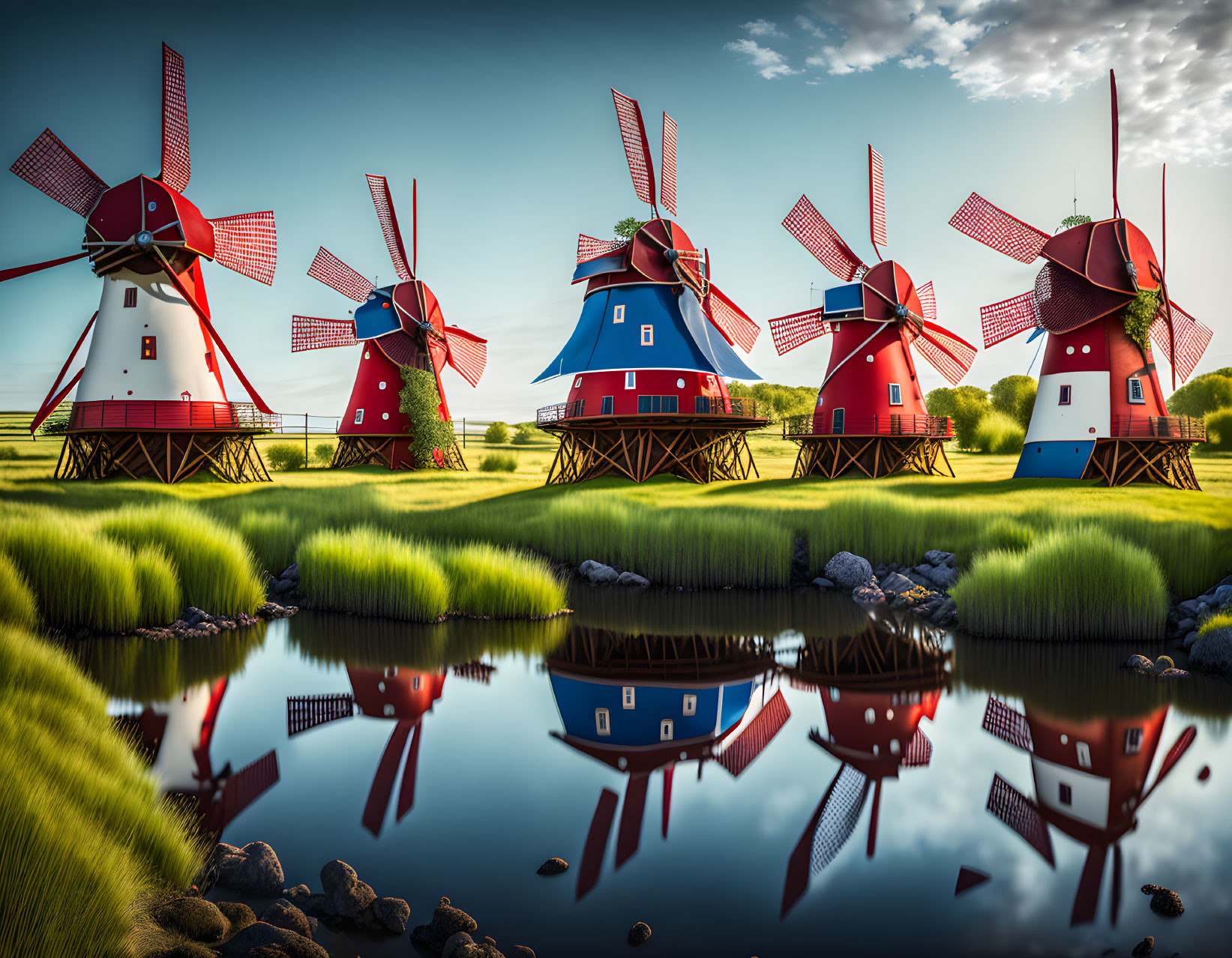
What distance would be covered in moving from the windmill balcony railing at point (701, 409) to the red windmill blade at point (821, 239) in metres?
7.38

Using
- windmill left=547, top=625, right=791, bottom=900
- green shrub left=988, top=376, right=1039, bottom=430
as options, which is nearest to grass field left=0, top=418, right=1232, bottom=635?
windmill left=547, top=625, right=791, bottom=900

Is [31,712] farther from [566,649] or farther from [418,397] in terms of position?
[418,397]

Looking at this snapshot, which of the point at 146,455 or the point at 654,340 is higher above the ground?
the point at 654,340

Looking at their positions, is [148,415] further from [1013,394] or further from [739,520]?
[1013,394]

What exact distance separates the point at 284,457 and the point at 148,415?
1838 centimetres

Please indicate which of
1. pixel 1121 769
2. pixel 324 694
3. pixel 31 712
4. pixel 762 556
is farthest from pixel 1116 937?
pixel 762 556

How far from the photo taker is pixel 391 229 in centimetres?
3766

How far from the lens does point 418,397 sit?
35.0m

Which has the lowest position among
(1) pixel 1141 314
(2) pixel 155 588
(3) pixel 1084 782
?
(3) pixel 1084 782

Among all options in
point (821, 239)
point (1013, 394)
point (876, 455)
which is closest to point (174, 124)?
point (821, 239)

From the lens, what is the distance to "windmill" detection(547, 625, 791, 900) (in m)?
6.25

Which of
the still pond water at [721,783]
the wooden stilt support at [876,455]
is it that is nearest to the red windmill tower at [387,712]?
the still pond water at [721,783]

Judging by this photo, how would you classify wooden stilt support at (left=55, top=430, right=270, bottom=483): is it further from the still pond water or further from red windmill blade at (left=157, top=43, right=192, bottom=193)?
the still pond water

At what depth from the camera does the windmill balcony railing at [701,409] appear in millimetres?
26141
